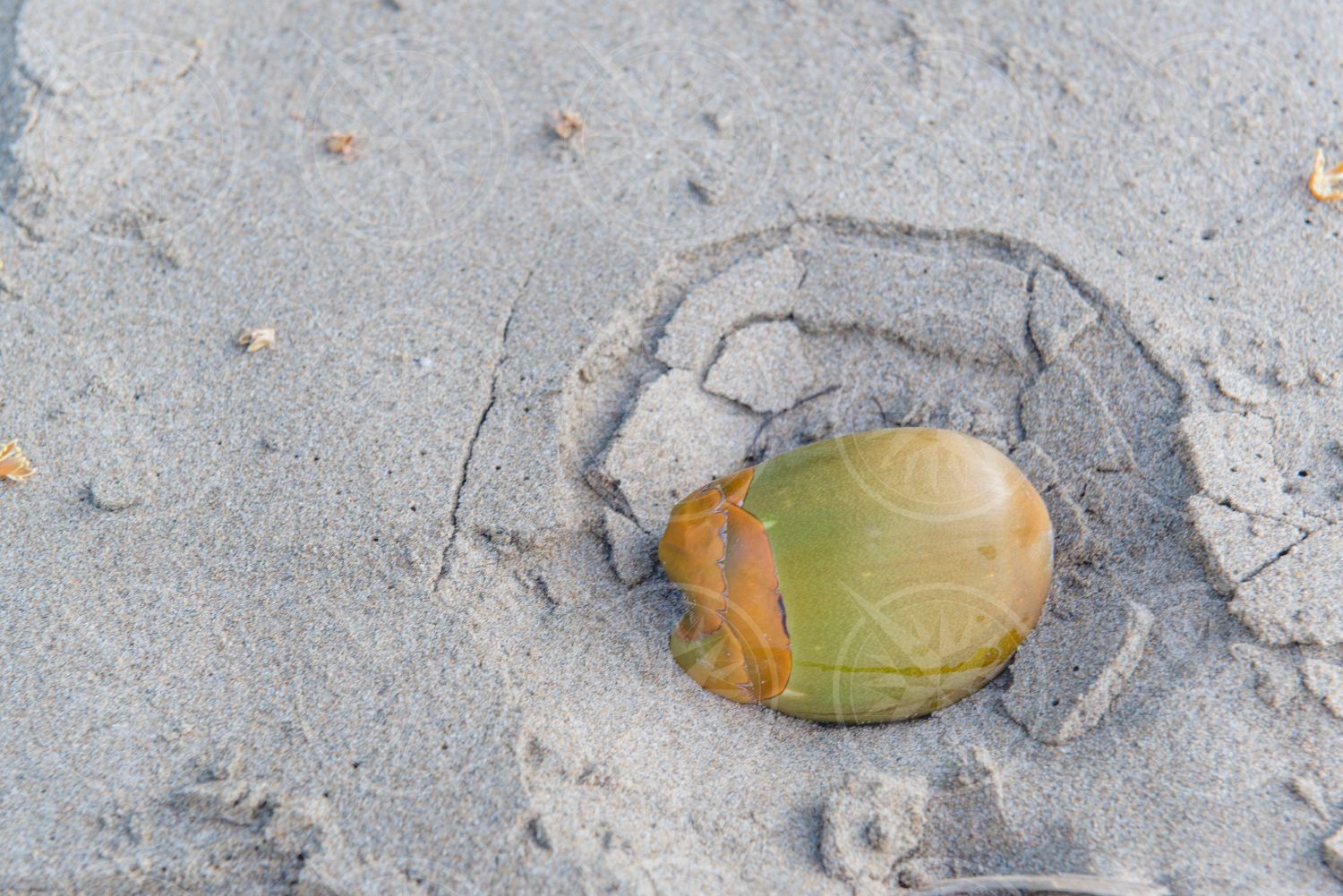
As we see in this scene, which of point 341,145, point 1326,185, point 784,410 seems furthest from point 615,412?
point 1326,185

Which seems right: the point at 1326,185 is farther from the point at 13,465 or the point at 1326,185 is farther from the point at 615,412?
the point at 13,465

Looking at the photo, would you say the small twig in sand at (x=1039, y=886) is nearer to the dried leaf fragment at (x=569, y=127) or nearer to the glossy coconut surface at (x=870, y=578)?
the glossy coconut surface at (x=870, y=578)

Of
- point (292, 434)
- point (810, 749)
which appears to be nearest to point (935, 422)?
point (810, 749)

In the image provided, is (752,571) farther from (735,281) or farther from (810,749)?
(735,281)

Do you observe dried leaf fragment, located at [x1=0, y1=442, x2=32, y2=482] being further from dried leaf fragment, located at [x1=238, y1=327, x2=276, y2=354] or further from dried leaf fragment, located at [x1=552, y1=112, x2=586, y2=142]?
dried leaf fragment, located at [x1=552, y1=112, x2=586, y2=142]

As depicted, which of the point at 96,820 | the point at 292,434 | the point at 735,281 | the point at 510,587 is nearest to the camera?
the point at 96,820

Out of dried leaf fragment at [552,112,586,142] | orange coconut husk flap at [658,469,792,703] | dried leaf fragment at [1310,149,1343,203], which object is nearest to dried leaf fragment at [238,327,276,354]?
dried leaf fragment at [552,112,586,142]
